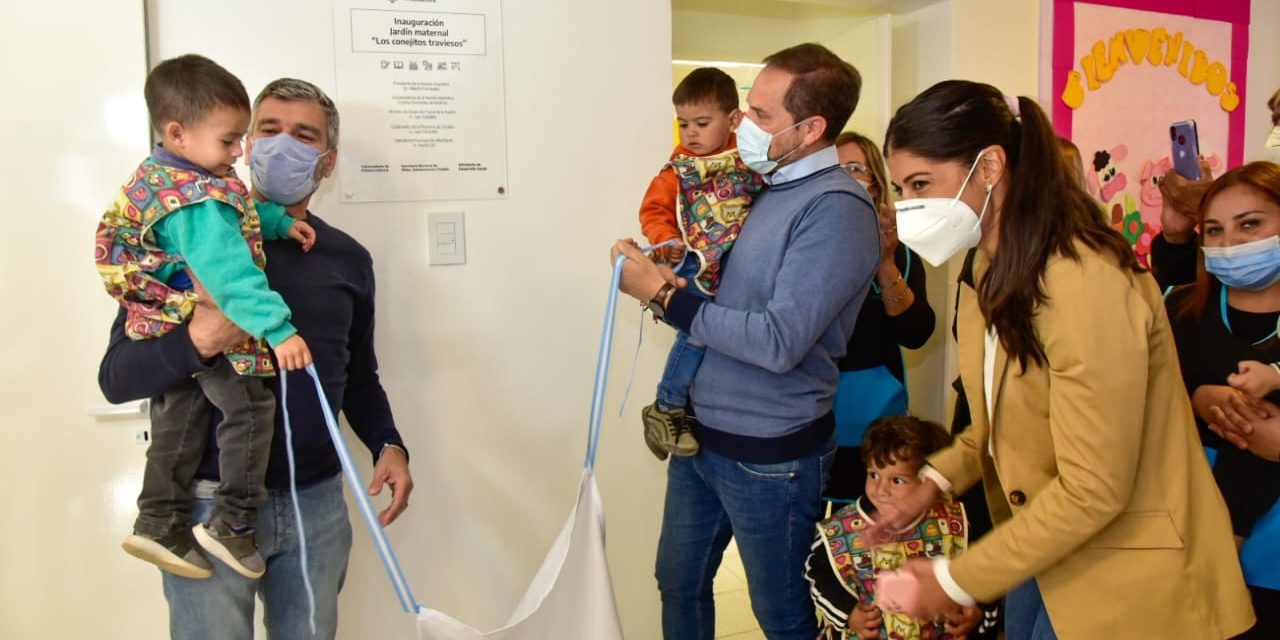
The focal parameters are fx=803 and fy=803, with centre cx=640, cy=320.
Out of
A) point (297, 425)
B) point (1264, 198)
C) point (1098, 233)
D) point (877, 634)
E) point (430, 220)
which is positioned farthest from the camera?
point (430, 220)

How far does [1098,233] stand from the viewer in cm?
116

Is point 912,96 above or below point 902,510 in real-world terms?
above

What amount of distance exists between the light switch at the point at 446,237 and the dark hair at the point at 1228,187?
175 centimetres

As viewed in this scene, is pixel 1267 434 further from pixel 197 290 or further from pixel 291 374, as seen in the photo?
pixel 197 290

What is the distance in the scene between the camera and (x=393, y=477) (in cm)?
171

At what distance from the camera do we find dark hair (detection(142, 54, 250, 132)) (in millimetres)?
1333

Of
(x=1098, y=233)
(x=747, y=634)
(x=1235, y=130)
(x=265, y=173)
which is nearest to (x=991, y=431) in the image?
(x=1098, y=233)

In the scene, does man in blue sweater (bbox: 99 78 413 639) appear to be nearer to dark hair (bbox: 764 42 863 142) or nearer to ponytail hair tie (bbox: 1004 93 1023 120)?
dark hair (bbox: 764 42 863 142)

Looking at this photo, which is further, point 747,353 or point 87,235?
point 87,235

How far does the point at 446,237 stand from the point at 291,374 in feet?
2.26

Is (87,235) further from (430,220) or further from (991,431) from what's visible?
(991,431)

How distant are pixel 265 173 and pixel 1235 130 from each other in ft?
12.1

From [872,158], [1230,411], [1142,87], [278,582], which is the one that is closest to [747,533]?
[278,582]

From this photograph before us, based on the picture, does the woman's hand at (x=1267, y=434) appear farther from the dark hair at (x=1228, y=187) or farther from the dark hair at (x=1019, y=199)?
the dark hair at (x=1019, y=199)
